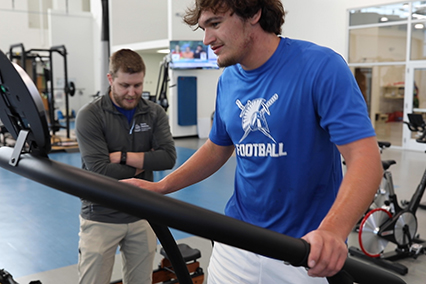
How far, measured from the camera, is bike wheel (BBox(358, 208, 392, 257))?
3.60 meters

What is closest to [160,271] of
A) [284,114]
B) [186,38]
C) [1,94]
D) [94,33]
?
[284,114]

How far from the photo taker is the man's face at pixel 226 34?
1.26 m

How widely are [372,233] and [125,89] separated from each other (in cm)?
248

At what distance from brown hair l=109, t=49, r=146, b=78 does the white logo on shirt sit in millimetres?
1152

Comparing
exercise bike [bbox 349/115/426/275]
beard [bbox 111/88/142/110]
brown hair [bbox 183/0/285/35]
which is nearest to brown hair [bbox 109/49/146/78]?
beard [bbox 111/88/142/110]

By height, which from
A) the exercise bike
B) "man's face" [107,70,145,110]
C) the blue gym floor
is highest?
"man's face" [107,70,145,110]

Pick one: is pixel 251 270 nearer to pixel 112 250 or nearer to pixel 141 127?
pixel 112 250

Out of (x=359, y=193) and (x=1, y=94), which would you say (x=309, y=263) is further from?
(x=1, y=94)

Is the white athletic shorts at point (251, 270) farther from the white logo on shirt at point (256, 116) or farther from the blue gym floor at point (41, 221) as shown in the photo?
the blue gym floor at point (41, 221)

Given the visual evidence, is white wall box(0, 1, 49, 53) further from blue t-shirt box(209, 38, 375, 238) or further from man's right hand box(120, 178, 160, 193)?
blue t-shirt box(209, 38, 375, 238)

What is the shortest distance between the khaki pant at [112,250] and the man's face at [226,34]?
127cm

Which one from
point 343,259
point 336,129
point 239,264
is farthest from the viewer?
point 239,264

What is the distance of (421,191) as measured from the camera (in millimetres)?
3998

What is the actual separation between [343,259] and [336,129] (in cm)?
41
